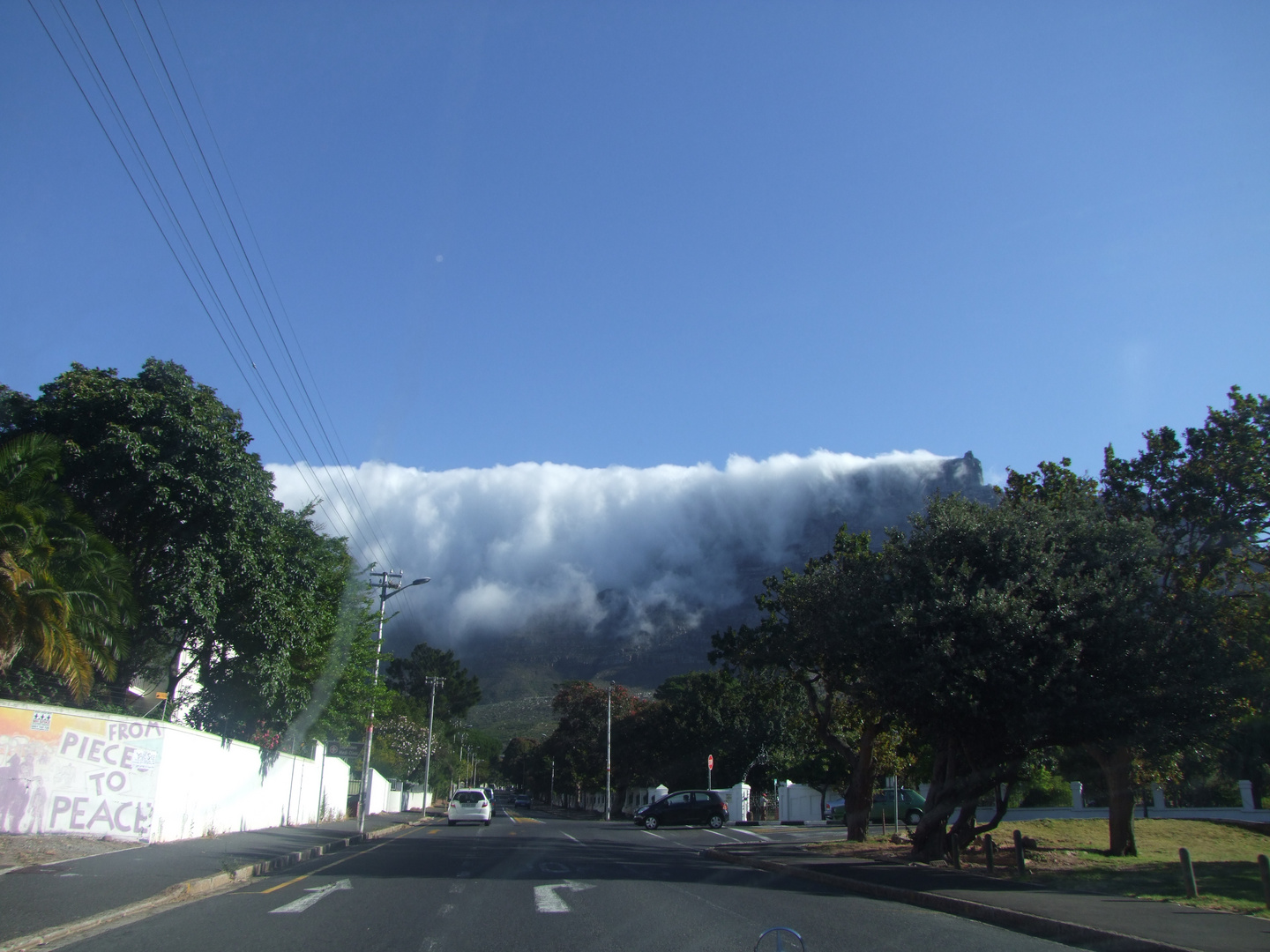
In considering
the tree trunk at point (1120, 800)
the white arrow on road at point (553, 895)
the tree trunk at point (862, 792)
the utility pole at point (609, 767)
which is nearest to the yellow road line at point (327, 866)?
the white arrow on road at point (553, 895)

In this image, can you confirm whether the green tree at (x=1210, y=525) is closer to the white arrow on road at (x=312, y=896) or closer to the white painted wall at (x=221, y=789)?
the white arrow on road at (x=312, y=896)

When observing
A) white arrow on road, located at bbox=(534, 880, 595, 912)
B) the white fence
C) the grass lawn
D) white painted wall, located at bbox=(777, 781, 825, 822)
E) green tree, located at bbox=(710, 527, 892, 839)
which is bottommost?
white painted wall, located at bbox=(777, 781, 825, 822)

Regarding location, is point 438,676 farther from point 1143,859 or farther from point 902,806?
point 1143,859

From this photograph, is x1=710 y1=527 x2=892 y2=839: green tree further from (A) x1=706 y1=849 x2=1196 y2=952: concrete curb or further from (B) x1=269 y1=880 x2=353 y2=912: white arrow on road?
(B) x1=269 y1=880 x2=353 y2=912: white arrow on road

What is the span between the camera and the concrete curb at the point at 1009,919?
896 centimetres

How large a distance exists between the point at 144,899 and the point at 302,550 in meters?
15.9

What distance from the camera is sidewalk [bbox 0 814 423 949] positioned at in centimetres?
907

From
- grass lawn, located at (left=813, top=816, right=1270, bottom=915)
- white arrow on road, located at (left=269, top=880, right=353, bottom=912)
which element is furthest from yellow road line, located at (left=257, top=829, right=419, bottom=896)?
grass lawn, located at (left=813, top=816, right=1270, bottom=915)

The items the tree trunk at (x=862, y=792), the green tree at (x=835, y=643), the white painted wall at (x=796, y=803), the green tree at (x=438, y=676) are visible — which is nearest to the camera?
the green tree at (x=835, y=643)

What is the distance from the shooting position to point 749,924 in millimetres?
9836

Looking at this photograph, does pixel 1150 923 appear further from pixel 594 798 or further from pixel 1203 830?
pixel 594 798

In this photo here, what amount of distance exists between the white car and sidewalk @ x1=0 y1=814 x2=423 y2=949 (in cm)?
1795

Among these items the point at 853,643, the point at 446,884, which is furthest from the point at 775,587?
the point at 446,884

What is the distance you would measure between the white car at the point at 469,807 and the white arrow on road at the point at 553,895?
25.5 m
